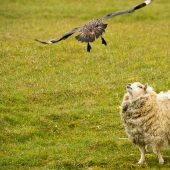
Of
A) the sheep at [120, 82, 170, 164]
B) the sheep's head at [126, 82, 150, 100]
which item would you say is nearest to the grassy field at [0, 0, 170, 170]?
the sheep at [120, 82, 170, 164]

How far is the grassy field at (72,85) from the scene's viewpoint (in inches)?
504

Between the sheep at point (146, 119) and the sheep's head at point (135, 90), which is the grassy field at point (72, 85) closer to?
the sheep at point (146, 119)

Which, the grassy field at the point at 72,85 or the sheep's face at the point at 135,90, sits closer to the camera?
the sheep's face at the point at 135,90

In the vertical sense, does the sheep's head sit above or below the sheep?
above

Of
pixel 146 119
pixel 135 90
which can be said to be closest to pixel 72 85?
pixel 135 90

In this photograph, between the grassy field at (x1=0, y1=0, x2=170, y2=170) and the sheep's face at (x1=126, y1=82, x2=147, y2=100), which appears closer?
the sheep's face at (x1=126, y1=82, x2=147, y2=100)

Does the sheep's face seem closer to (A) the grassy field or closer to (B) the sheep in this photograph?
(B) the sheep

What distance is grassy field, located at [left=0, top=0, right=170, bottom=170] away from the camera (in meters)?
12.8

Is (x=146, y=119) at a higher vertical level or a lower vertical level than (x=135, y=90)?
lower

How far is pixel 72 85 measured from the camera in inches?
703

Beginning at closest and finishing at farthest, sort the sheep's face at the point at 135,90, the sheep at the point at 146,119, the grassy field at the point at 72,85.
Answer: the sheep at the point at 146,119 < the sheep's face at the point at 135,90 < the grassy field at the point at 72,85

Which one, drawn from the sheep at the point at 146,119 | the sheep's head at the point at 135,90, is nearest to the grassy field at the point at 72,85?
the sheep at the point at 146,119

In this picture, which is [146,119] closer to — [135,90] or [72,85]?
[135,90]

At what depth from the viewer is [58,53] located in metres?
21.7
